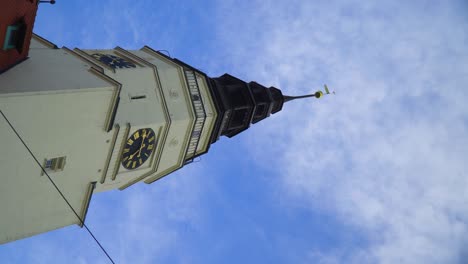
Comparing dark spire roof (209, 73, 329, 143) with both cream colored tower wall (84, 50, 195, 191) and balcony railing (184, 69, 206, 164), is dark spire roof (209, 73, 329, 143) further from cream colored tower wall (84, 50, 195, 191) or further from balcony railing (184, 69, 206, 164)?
cream colored tower wall (84, 50, 195, 191)

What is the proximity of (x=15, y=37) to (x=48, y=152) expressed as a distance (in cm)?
370

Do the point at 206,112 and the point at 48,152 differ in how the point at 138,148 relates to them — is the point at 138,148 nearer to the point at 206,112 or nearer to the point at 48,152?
the point at 206,112

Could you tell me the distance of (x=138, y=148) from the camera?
18766 mm

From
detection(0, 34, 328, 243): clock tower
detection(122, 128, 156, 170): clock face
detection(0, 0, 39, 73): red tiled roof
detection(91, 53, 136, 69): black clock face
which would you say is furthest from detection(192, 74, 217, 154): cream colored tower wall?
detection(0, 0, 39, 73): red tiled roof

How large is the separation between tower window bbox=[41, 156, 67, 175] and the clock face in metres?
2.71

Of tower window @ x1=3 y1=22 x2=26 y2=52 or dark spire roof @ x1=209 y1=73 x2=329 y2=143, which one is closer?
tower window @ x1=3 y1=22 x2=26 y2=52

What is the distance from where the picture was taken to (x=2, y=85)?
13.4 metres

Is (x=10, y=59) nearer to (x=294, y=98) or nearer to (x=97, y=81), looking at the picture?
(x=97, y=81)

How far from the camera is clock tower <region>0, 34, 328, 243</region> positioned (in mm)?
14250

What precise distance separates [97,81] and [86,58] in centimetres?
274

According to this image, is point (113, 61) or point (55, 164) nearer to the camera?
point (55, 164)

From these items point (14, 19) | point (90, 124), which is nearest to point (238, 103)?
point (90, 124)

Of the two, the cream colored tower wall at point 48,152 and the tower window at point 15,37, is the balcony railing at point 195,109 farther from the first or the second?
the tower window at point 15,37

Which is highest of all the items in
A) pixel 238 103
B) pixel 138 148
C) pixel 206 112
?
pixel 238 103
